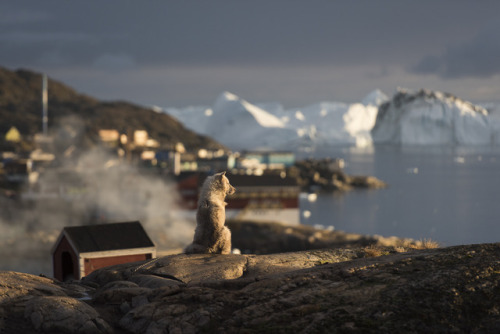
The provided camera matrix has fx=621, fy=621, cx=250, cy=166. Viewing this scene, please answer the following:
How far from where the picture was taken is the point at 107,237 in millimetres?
23156

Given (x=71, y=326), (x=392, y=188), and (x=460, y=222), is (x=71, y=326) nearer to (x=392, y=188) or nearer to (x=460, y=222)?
(x=460, y=222)

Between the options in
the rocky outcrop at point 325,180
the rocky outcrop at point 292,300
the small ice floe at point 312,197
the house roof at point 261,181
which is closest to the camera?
the rocky outcrop at point 292,300

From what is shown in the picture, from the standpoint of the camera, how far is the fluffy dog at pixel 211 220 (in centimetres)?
1391

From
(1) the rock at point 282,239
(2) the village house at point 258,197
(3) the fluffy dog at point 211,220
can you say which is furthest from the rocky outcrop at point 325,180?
(3) the fluffy dog at point 211,220

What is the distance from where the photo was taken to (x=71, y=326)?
9.83m

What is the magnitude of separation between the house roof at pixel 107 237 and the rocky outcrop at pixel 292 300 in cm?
1042

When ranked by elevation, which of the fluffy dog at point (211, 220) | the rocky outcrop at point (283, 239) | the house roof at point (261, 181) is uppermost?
the fluffy dog at point (211, 220)

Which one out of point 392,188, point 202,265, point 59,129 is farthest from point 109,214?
point 59,129

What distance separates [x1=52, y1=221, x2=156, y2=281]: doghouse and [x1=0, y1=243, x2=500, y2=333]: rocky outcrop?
33.7 ft

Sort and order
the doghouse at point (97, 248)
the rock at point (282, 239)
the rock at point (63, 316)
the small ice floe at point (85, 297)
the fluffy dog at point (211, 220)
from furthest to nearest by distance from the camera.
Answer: the rock at point (282, 239)
the doghouse at point (97, 248)
the fluffy dog at point (211, 220)
the small ice floe at point (85, 297)
the rock at point (63, 316)

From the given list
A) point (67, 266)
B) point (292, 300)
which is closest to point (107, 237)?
point (67, 266)

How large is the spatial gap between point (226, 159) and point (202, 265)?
13340 cm

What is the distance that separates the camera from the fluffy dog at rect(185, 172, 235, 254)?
45.6ft

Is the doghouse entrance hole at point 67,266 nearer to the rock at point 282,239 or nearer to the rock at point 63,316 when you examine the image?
the rock at point 63,316
